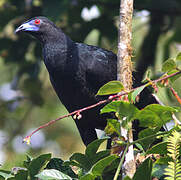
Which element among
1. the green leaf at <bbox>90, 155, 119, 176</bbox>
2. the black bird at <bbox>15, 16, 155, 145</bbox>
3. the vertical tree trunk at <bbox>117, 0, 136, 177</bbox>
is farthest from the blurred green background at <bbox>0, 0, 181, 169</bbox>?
the green leaf at <bbox>90, 155, 119, 176</bbox>

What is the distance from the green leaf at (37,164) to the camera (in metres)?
2.20

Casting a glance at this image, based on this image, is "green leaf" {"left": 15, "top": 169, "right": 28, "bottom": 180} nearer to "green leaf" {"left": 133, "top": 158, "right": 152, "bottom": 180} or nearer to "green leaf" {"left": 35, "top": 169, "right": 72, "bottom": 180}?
"green leaf" {"left": 35, "top": 169, "right": 72, "bottom": 180}

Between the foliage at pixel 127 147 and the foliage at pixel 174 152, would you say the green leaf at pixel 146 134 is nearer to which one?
the foliage at pixel 127 147

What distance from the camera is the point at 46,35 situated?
13.9ft

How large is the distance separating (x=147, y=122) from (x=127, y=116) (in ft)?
0.43

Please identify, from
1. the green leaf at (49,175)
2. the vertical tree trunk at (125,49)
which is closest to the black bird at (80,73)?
the vertical tree trunk at (125,49)

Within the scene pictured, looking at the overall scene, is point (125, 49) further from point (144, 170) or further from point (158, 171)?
point (144, 170)

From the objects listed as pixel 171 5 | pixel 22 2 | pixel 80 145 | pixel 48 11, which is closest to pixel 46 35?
pixel 48 11

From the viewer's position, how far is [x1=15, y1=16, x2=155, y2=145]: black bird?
150 inches

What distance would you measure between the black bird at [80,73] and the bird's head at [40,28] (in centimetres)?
3

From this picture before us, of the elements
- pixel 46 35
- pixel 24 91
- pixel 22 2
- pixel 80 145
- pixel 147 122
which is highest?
pixel 22 2

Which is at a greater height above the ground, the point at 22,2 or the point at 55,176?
the point at 22,2

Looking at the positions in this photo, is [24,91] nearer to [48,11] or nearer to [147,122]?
[48,11]

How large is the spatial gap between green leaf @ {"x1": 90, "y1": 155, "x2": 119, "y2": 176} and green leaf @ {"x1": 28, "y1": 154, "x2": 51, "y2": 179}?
0.30 metres
